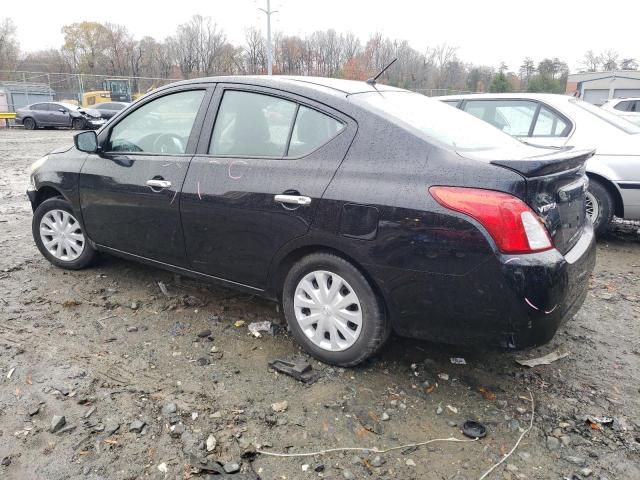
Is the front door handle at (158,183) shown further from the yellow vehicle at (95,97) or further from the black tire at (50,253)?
the yellow vehicle at (95,97)

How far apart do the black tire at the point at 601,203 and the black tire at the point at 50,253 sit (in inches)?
202

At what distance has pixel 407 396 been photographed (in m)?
2.81

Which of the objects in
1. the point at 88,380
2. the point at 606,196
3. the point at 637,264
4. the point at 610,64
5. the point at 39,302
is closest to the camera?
the point at 88,380

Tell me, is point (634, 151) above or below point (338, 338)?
above

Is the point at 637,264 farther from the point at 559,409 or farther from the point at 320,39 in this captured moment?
the point at 320,39

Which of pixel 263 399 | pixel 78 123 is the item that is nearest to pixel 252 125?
pixel 263 399

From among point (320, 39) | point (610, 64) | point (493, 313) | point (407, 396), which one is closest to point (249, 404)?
point (407, 396)

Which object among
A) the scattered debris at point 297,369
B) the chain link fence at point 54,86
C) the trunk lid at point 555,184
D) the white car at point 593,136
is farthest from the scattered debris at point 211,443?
the chain link fence at point 54,86

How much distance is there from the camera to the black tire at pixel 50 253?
4.45m

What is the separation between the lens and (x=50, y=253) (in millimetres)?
4641

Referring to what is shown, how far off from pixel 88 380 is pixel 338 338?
147cm

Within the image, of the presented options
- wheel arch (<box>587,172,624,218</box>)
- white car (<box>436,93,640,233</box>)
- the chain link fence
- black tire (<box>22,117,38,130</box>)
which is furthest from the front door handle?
the chain link fence

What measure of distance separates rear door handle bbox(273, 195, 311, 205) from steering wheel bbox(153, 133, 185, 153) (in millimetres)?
1002

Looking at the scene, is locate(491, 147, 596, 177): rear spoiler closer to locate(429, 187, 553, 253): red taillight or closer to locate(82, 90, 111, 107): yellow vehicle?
locate(429, 187, 553, 253): red taillight
